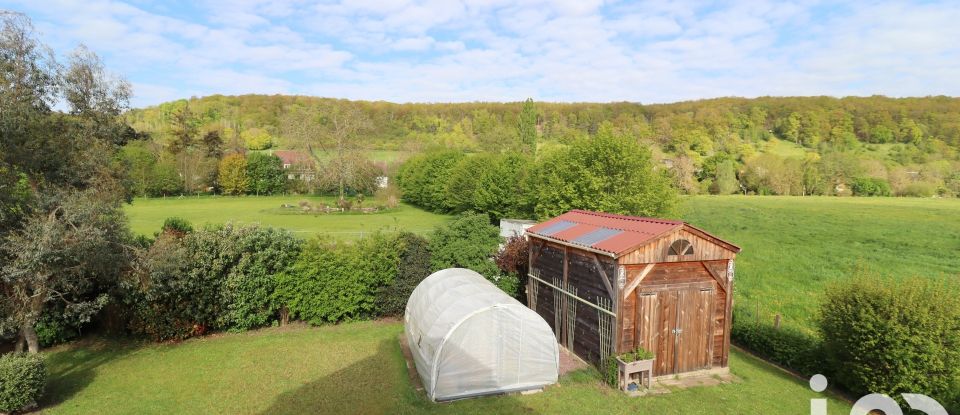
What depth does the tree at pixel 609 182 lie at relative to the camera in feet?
72.2

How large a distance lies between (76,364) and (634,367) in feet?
44.4

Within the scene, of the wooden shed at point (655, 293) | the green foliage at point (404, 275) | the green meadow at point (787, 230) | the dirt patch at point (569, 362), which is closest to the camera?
the wooden shed at point (655, 293)

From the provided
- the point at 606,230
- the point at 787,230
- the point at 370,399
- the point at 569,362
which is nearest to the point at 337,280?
the point at 370,399

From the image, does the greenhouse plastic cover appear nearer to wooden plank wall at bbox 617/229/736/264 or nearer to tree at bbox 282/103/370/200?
wooden plank wall at bbox 617/229/736/264

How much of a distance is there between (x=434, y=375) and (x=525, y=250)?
701 centimetres

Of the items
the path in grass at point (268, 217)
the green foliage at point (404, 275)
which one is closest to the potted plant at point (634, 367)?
the green foliage at point (404, 275)

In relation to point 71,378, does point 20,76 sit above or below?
above

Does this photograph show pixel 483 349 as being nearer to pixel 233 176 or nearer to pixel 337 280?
pixel 337 280

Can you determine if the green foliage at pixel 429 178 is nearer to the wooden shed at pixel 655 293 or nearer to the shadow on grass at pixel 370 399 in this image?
the wooden shed at pixel 655 293

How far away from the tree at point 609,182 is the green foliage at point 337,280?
11.1m

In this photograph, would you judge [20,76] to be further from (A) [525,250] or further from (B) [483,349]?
(A) [525,250]

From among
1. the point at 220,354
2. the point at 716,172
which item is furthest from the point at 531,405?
the point at 716,172

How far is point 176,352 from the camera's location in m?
12.2
